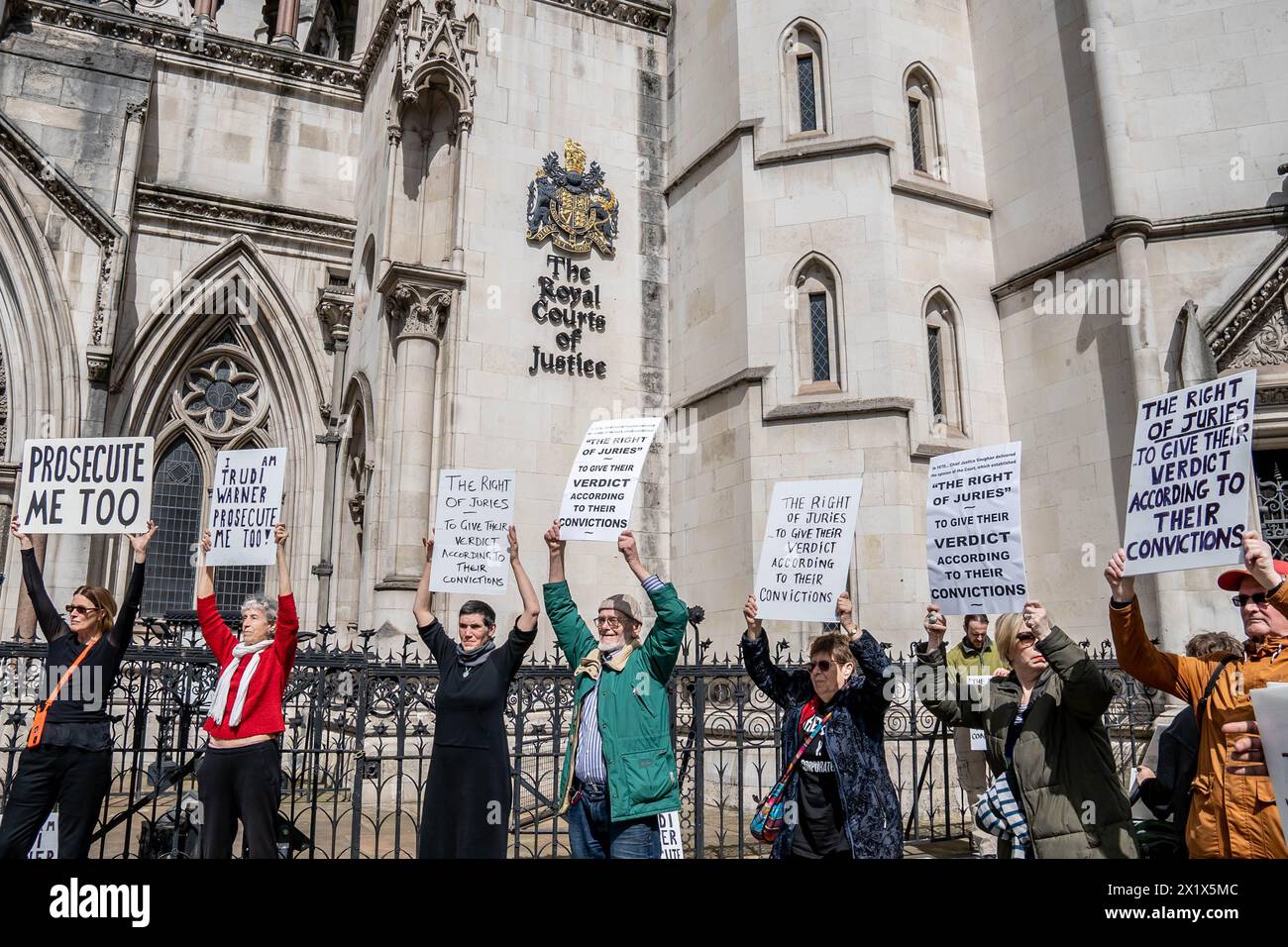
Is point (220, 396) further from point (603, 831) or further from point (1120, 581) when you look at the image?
point (1120, 581)

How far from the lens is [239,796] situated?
17.0 feet

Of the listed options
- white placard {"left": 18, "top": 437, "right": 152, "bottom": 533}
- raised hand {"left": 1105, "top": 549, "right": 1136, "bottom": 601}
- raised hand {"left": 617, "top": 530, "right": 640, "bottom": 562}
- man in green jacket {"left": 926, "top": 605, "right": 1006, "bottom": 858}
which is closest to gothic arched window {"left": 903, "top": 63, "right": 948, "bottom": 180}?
man in green jacket {"left": 926, "top": 605, "right": 1006, "bottom": 858}

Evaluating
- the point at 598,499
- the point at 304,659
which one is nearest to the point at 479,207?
the point at 304,659

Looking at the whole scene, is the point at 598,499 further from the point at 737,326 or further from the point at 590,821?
the point at 737,326

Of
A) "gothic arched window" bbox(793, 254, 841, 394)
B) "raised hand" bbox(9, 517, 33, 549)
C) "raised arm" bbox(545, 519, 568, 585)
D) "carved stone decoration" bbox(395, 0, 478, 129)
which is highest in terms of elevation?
"carved stone decoration" bbox(395, 0, 478, 129)

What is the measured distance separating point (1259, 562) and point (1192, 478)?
1.26 meters

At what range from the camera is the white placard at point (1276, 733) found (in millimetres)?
3279

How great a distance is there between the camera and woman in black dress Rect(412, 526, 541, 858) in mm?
4883

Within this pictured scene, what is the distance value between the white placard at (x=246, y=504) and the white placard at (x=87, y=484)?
514mm

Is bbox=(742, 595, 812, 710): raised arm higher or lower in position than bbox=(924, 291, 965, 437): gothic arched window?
lower

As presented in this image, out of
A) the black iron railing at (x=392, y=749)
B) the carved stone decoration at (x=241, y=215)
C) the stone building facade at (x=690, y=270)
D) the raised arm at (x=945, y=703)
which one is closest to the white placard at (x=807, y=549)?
the black iron railing at (x=392, y=749)

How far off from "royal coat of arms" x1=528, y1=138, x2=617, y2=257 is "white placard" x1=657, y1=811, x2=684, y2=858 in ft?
36.3

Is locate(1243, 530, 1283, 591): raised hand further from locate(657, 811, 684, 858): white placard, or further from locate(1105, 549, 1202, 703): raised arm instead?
locate(657, 811, 684, 858): white placard
